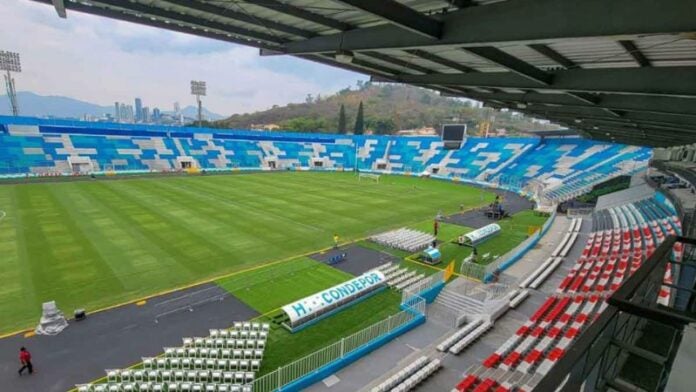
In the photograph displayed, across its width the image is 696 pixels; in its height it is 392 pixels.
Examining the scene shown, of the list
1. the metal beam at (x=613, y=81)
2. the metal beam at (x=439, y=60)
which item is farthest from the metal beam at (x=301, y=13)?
the metal beam at (x=613, y=81)

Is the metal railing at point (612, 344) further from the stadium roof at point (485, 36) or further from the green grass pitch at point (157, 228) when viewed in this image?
the green grass pitch at point (157, 228)

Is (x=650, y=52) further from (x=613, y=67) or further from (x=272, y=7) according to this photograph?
(x=272, y=7)

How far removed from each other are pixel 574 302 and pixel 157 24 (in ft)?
55.3

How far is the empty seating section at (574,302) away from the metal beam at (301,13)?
653 centimetres

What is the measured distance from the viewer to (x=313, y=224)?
27922 millimetres

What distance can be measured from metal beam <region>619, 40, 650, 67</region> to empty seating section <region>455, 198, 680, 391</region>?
183 inches

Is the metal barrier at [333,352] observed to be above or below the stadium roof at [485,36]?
below

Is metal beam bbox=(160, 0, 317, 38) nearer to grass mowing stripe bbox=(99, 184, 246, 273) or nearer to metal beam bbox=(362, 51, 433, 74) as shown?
metal beam bbox=(362, 51, 433, 74)

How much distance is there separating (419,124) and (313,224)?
13192cm

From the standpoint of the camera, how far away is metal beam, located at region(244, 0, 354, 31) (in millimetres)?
5418

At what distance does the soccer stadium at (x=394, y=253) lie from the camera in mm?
3994

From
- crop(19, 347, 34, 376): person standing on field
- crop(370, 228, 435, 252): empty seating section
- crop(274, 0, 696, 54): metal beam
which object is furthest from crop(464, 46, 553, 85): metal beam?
crop(370, 228, 435, 252): empty seating section

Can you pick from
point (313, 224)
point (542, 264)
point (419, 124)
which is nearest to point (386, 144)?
point (313, 224)

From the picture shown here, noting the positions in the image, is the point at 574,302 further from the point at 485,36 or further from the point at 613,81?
the point at 485,36
